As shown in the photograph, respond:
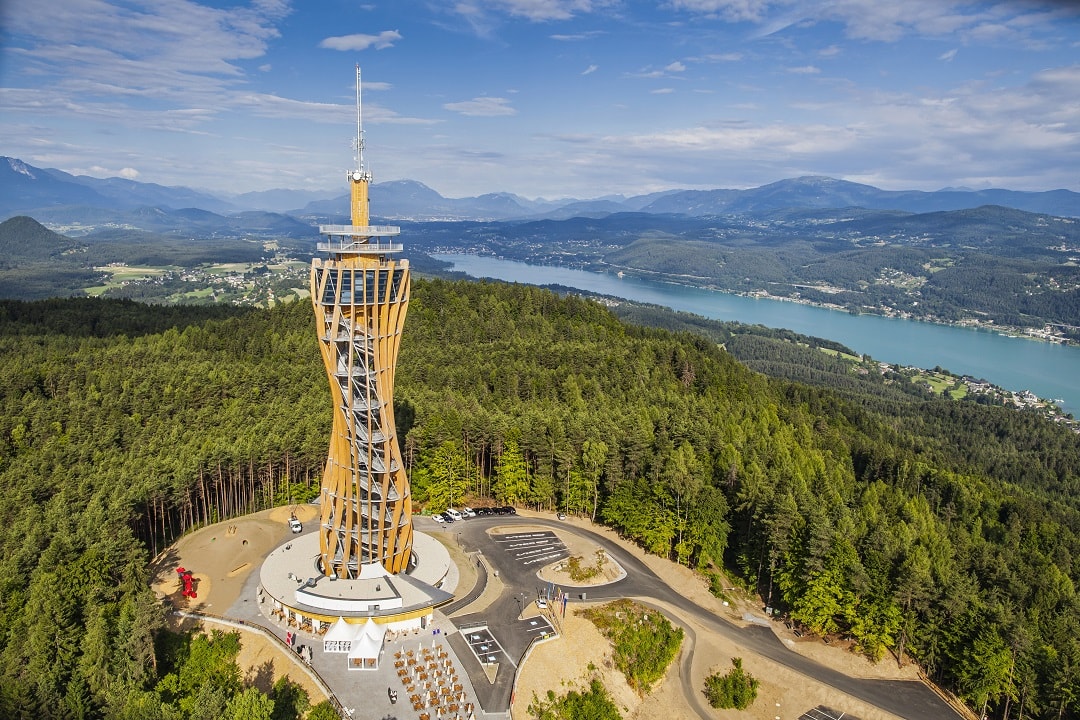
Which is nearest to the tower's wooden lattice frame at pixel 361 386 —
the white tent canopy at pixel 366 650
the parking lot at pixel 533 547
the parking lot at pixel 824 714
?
the white tent canopy at pixel 366 650

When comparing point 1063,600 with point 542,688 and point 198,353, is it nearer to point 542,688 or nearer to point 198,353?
point 542,688

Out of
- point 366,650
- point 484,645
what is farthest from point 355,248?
point 484,645

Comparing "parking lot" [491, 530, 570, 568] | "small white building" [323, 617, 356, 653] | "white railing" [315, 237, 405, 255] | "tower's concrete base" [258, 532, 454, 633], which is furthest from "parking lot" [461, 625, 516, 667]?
"white railing" [315, 237, 405, 255]

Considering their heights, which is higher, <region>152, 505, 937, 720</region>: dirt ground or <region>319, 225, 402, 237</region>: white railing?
<region>319, 225, 402, 237</region>: white railing

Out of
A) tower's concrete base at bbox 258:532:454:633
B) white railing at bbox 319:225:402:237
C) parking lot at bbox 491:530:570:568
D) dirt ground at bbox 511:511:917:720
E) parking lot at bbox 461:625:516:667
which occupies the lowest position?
dirt ground at bbox 511:511:917:720

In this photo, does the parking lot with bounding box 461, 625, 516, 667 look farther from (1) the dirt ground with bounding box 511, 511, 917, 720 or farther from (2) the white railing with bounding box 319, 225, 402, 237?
(2) the white railing with bounding box 319, 225, 402, 237

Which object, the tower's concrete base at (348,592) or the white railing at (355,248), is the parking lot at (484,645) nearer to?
the tower's concrete base at (348,592)

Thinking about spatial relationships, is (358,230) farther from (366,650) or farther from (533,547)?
(533,547)
